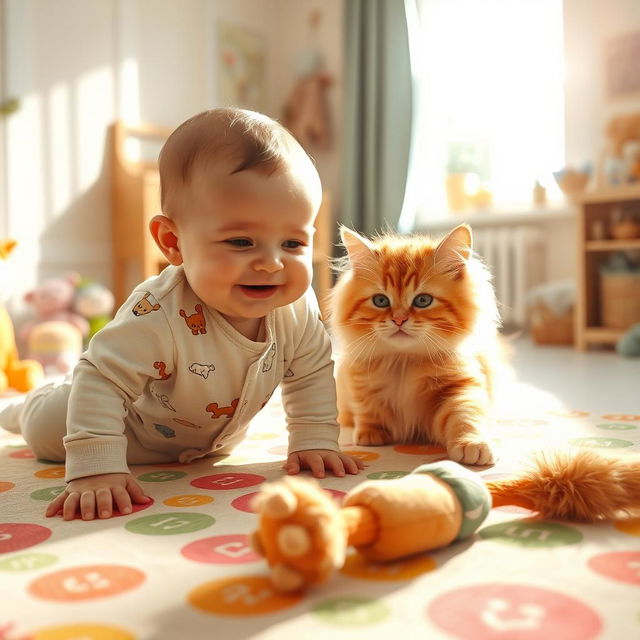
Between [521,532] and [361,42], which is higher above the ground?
[361,42]

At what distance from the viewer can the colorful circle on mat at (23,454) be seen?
4.02ft

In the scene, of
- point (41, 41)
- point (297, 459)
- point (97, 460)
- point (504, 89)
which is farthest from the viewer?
point (504, 89)

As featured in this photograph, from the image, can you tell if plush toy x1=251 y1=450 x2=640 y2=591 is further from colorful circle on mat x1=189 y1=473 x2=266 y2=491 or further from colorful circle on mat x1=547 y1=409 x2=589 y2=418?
colorful circle on mat x1=547 y1=409 x2=589 y2=418

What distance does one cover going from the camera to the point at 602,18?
342cm

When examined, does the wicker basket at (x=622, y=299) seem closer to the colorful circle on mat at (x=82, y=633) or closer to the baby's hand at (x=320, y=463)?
the baby's hand at (x=320, y=463)

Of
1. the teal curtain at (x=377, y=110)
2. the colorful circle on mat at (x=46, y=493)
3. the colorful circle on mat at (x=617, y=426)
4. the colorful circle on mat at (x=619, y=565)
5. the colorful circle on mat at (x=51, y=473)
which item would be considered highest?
the teal curtain at (x=377, y=110)

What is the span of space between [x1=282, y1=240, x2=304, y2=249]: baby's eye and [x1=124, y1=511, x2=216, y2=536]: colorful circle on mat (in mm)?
378

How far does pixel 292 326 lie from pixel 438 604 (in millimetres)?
591

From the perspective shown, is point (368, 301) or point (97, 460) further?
point (368, 301)

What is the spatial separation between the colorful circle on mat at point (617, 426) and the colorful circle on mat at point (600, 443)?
109 millimetres

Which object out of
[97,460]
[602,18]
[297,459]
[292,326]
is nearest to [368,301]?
[292,326]

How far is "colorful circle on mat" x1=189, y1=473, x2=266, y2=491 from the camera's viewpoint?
995mm

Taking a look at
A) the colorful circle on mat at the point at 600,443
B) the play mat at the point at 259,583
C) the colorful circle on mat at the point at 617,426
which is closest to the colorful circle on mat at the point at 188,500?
the play mat at the point at 259,583

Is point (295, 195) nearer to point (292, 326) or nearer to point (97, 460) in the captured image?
point (292, 326)
